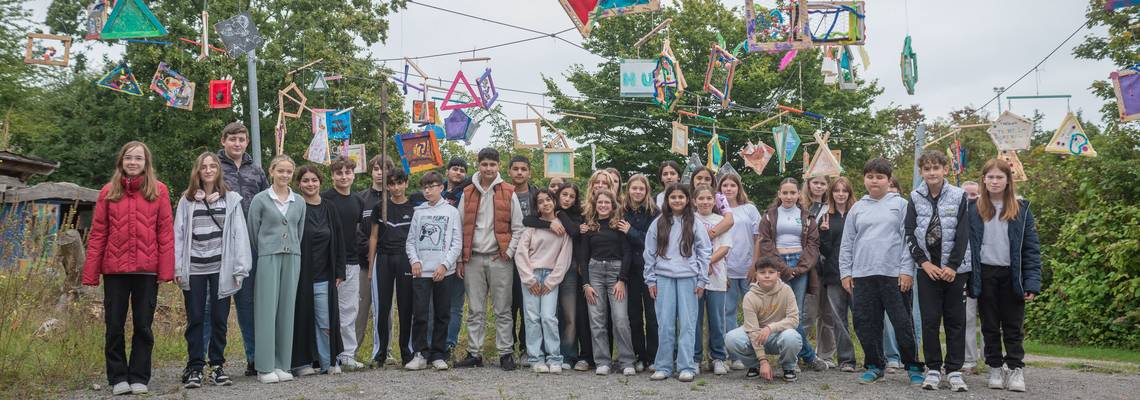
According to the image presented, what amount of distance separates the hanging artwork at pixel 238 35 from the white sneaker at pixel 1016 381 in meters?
10.1

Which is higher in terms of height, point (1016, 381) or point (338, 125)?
point (338, 125)

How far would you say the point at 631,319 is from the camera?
705cm

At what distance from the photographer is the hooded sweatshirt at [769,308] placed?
21.7 feet

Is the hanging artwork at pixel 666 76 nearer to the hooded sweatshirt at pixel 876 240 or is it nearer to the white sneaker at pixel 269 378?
the hooded sweatshirt at pixel 876 240

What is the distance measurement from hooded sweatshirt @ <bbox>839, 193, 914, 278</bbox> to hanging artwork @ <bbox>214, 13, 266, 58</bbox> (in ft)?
29.1

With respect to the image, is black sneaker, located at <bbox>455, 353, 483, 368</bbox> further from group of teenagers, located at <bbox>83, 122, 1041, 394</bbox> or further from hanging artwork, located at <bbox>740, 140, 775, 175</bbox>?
hanging artwork, located at <bbox>740, 140, 775, 175</bbox>

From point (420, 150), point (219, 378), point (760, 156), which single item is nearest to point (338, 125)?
point (420, 150)

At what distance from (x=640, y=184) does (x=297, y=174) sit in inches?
106

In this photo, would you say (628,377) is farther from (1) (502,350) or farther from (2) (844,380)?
(2) (844,380)

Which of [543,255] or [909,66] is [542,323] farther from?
[909,66]

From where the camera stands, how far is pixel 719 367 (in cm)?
694

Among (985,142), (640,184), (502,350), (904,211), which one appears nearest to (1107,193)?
(904,211)

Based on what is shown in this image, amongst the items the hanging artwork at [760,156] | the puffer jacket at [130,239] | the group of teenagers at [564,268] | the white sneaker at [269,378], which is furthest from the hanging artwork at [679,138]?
the puffer jacket at [130,239]

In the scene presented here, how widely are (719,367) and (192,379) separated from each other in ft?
12.6
